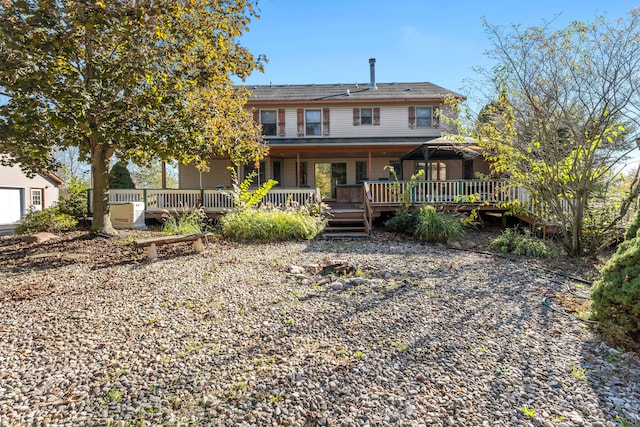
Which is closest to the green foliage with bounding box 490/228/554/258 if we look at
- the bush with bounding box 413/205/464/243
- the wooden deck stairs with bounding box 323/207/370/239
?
the bush with bounding box 413/205/464/243

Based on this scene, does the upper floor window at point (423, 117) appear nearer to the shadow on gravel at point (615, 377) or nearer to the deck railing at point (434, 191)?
the deck railing at point (434, 191)

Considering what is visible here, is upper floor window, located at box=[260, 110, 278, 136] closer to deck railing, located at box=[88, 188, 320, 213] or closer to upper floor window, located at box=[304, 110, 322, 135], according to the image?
upper floor window, located at box=[304, 110, 322, 135]

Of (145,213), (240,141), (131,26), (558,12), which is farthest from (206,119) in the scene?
(558,12)

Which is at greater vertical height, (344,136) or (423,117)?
(423,117)

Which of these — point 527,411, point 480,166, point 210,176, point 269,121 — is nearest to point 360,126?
point 269,121

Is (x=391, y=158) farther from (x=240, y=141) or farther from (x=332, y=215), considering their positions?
(x=240, y=141)

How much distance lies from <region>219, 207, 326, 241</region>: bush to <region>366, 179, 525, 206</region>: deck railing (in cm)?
305

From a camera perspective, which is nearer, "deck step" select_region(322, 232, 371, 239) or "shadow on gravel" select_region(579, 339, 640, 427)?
"shadow on gravel" select_region(579, 339, 640, 427)

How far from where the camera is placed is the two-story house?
51.2 ft

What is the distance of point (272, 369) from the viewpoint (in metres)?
2.67

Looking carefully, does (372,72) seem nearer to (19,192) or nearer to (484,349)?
(484,349)

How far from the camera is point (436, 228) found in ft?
28.8

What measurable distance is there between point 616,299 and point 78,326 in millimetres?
5098

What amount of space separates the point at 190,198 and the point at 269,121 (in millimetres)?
6226
